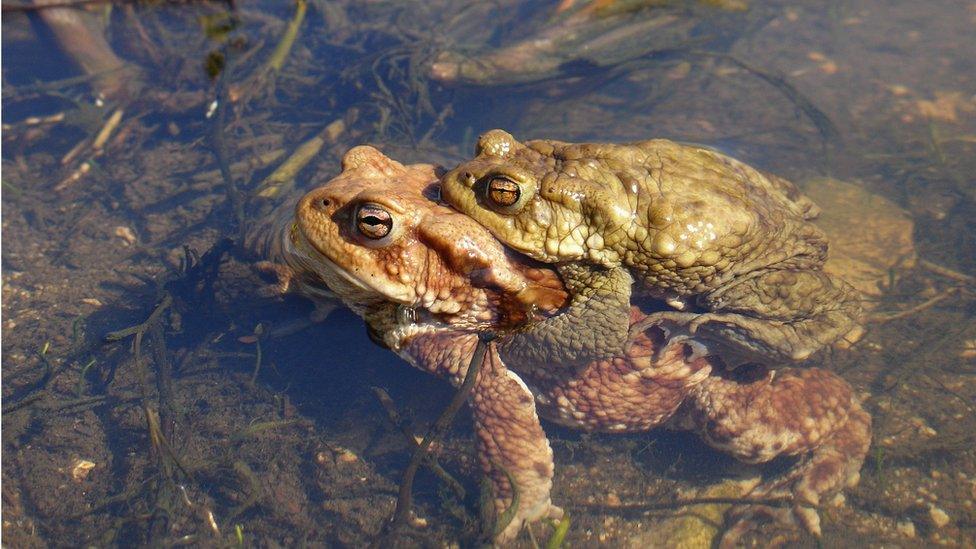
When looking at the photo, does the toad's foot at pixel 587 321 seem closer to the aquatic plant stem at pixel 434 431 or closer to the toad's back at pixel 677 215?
the toad's back at pixel 677 215

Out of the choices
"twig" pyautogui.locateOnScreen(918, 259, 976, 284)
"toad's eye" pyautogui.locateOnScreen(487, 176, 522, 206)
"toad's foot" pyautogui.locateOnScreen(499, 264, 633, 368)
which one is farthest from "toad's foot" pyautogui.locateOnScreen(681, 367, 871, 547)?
"toad's eye" pyautogui.locateOnScreen(487, 176, 522, 206)

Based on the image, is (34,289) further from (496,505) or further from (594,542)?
(594,542)

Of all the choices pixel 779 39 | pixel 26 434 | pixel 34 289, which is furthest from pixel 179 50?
pixel 779 39

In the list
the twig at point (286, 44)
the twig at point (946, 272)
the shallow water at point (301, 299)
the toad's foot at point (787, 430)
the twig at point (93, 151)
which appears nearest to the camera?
the shallow water at point (301, 299)

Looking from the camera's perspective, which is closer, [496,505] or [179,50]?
[496,505]

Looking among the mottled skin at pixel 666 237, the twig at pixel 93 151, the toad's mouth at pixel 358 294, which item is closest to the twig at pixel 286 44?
the twig at pixel 93 151

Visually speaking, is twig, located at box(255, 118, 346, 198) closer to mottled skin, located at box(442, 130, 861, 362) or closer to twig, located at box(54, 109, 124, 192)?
twig, located at box(54, 109, 124, 192)
